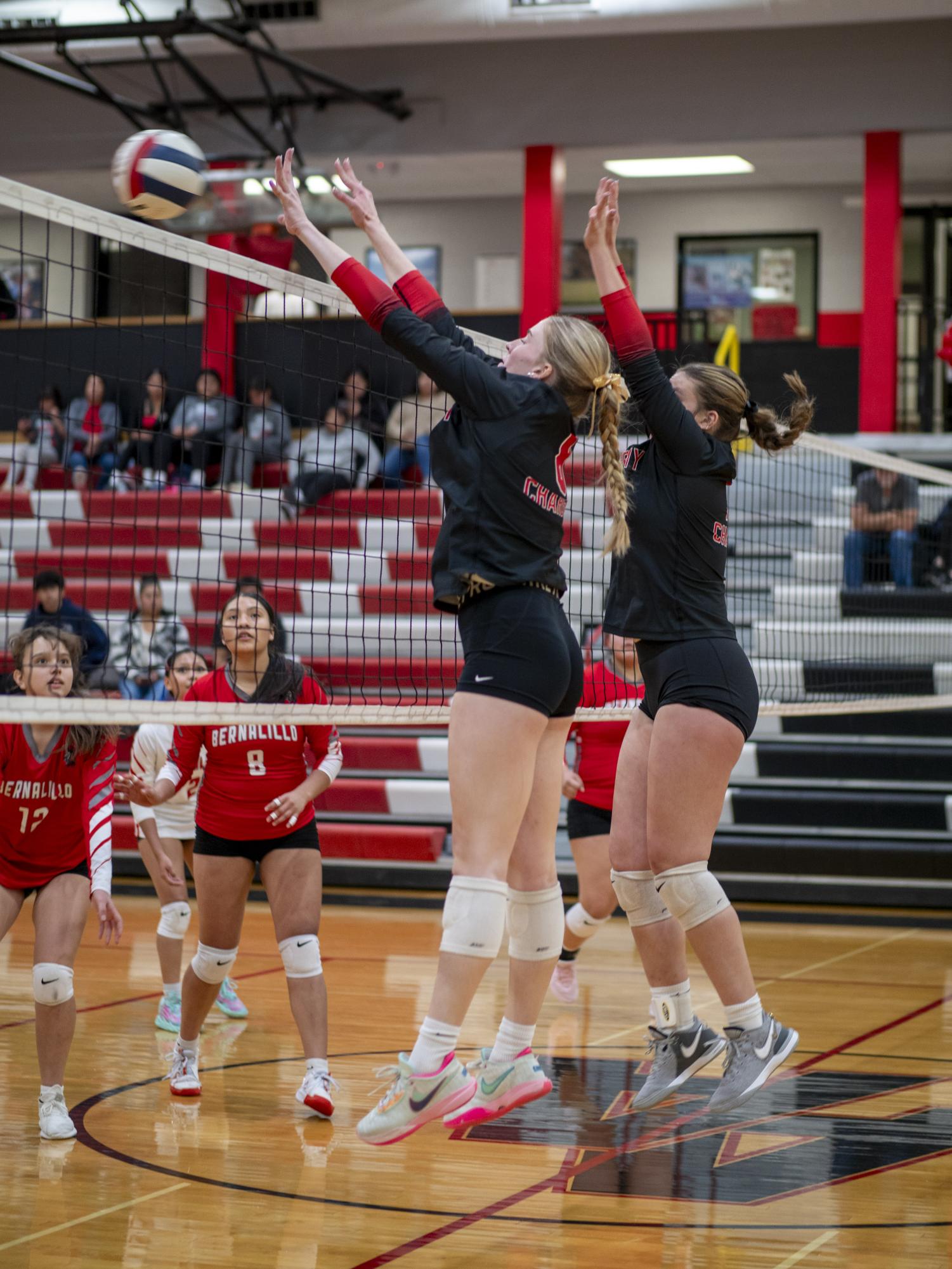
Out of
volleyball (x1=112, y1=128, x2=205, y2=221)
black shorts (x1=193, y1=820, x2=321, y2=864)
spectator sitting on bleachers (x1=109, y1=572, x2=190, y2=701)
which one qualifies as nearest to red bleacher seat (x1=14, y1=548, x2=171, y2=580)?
spectator sitting on bleachers (x1=109, y1=572, x2=190, y2=701)

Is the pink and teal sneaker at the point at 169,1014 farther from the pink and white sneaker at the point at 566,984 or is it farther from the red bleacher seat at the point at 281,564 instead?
the red bleacher seat at the point at 281,564

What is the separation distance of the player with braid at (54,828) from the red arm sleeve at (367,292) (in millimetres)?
1551

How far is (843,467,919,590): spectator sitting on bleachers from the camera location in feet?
31.8

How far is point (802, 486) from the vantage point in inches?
479

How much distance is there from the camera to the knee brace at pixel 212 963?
444cm

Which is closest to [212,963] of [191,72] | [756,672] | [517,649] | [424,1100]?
[424,1100]

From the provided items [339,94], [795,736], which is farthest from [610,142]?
[795,736]

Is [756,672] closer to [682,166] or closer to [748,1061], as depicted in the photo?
[748,1061]

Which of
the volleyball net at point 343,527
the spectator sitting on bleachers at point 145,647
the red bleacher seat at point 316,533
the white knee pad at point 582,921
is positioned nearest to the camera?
the white knee pad at point 582,921

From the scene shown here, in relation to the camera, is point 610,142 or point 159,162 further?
point 610,142

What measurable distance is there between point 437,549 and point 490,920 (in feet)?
2.50

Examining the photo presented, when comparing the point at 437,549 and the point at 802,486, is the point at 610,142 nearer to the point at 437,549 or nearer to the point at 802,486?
the point at 802,486

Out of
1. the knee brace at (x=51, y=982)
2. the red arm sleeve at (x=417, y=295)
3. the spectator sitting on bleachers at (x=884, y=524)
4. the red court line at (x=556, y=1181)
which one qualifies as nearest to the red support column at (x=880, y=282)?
the spectator sitting on bleachers at (x=884, y=524)

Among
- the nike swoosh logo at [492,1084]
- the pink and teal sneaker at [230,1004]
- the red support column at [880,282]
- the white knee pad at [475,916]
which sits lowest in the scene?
the pink and teal sneaker at [230,1004]
